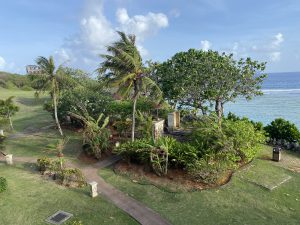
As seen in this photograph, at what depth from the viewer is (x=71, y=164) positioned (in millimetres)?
18047

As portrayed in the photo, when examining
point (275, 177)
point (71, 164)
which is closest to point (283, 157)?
point (275, 177)

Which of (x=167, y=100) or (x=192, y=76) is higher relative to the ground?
(x=192, y=76)

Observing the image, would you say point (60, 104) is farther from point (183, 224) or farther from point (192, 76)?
point (183, 224)

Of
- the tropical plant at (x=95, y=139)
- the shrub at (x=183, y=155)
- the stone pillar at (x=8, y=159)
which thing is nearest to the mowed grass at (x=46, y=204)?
the stone pillar at (x=8, y=159)

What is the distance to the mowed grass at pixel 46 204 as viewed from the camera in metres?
11.6

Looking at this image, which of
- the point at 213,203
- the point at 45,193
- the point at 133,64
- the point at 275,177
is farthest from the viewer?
the point at 133,64

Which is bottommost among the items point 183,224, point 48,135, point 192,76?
point 183,224

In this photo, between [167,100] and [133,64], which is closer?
[133,64]

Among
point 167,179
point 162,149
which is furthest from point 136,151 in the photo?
point 167,179

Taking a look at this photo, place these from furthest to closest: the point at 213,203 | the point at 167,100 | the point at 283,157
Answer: the point at 167,100
the point at 283,157
the point at 213,203

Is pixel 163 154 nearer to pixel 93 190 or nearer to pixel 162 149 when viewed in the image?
pixel 162 149

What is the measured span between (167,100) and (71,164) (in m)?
11.4

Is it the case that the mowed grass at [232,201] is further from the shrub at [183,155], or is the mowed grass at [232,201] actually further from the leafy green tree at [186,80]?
the leafy green tree at [186,80]

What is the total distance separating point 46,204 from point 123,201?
346 cm
